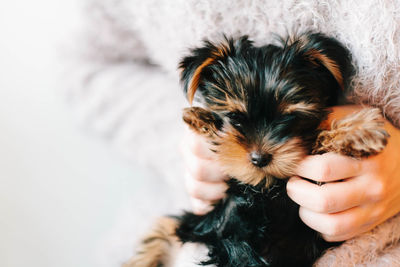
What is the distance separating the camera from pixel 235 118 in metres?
1.17

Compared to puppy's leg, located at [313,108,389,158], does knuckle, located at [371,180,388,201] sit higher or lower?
lower

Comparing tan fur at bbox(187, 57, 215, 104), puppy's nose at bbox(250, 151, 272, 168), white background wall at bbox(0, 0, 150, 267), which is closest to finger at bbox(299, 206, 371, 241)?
puppy's nose at bbox(250, 151, 272, 168)

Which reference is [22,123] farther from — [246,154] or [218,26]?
[246,154]

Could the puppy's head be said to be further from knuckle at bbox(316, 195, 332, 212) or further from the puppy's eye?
knuckle at bbox(316, 195, 332, 212)

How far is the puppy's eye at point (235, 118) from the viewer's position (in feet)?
3.79

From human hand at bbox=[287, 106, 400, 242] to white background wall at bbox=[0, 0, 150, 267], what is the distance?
4.95ft

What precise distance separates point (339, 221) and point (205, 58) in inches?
26.1

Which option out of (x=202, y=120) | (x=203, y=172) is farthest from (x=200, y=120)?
(x=203, y=172)

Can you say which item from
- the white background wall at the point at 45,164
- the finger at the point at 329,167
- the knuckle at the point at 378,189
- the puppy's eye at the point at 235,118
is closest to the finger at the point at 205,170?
the puppy's eye at the point at 235,118

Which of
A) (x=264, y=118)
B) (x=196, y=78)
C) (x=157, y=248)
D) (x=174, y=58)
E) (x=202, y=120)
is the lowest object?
(x=157, y=248)

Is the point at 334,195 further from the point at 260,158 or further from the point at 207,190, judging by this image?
the point at 207,190

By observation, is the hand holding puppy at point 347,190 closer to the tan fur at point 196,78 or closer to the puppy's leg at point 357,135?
the puppy's leg at point 357,135

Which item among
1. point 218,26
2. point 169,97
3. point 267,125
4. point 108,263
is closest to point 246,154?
point 267,125

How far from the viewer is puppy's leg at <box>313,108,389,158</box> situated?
1.06 m
